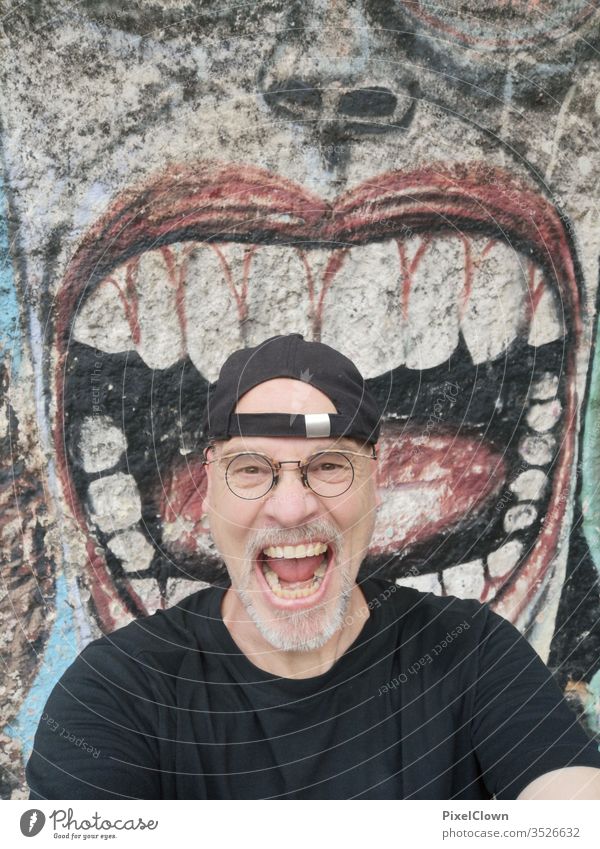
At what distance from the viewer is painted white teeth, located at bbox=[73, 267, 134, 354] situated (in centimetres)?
176

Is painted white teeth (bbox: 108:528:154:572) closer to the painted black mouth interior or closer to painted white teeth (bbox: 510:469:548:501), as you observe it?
the painted black mouth interior

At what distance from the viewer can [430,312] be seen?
6.26 feet

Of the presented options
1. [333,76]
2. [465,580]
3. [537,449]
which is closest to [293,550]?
[465,580]

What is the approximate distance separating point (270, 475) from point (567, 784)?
0.64 metres

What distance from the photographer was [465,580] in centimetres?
201

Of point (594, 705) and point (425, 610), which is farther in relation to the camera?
point (594, 705)

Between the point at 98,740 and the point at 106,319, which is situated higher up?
the point at 106,319

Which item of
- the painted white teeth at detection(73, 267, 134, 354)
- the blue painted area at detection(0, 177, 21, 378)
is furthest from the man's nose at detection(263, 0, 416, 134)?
the blue painted area at detection(0, 177, 21, 378)

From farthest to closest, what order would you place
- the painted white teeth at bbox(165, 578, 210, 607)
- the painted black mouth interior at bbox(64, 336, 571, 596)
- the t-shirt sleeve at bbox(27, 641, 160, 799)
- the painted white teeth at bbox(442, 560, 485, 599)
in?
the painted white teeth at bbox(442, 560, 485, 599)
the painted white teeth at bbox(165, 578, 210, 607)
the painted black mouth interior at bbox(64, 336, 571, 596)
the t-shirt sleeve at bbox(27, 641, 160, 799)

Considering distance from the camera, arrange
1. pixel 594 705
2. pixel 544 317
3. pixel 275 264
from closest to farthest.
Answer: pixel 275 264
pixel 544 317
pixel 594 705

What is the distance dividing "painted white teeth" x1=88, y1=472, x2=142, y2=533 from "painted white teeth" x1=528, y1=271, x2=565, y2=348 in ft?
3.25

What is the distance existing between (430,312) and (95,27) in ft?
3.01
